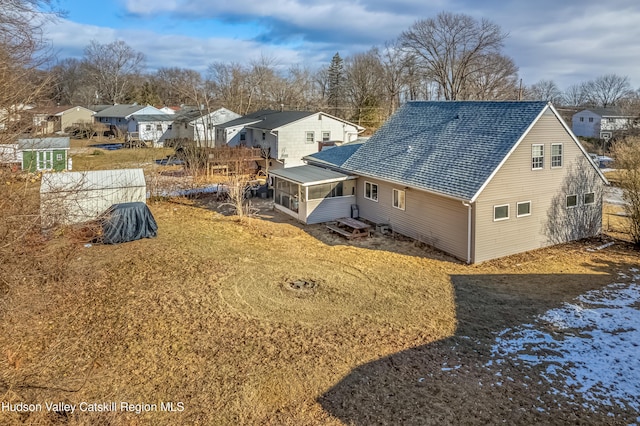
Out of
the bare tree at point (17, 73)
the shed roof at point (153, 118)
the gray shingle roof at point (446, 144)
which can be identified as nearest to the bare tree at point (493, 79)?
Result: the gray shingle roof at point (446, 144)

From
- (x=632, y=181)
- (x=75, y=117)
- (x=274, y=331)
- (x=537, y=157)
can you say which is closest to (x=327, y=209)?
(x=537, y=157)

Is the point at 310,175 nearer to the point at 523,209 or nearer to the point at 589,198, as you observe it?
the point at 523,209

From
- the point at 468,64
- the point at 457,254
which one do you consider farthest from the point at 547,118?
the point at 468,64

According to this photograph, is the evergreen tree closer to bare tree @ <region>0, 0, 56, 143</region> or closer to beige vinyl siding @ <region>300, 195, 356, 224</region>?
beige vinyl siding @ <region>300, 195, 356, 224</region>

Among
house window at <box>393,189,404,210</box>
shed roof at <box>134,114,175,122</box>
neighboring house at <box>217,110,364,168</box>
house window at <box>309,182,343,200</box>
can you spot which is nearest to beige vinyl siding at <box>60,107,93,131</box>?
shed roof at <box>134,114,175,122</box>

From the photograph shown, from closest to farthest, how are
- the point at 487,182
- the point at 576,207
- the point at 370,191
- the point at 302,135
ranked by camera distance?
the point at 487,182 → the point at 576,207 → the point at 370,191 → the point at 302,135

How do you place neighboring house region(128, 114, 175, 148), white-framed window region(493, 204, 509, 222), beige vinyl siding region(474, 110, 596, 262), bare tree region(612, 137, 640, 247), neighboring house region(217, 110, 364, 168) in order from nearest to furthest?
beige vinyl siding region(474, 110, 596, 262), white-framed window region(493, 204, 509, 222), bare tree region(612, 137, 640, 247), neighboring house region(217, 110, 364, 168), neighboring house region(128, 114, 175, 148)
